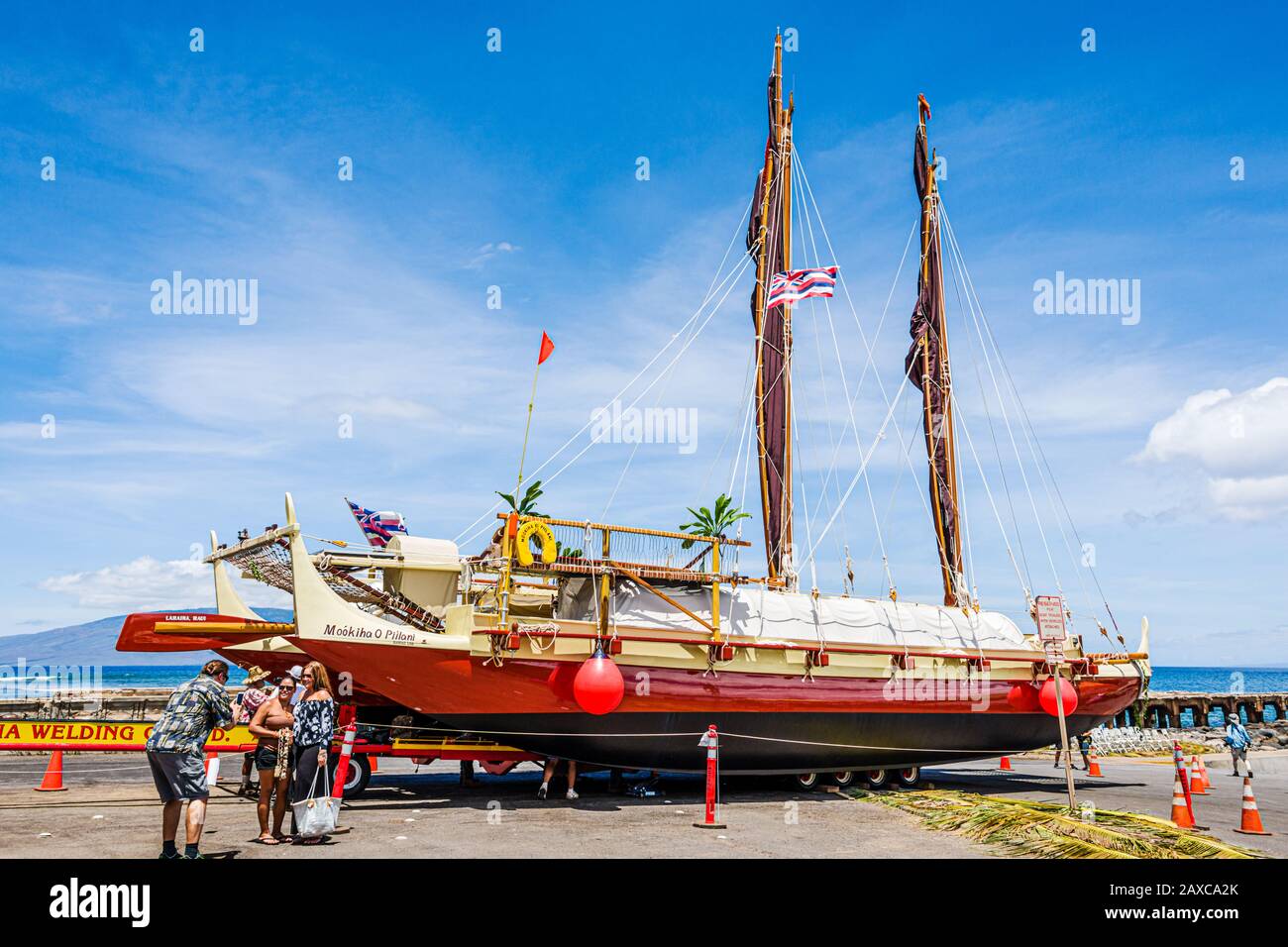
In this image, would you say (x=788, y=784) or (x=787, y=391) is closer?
(x=788, y=784)

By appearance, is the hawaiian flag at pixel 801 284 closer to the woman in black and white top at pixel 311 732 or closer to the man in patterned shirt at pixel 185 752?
the woman in black and white top at pixel 311 732

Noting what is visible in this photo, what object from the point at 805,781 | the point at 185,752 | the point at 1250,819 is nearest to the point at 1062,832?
the point at 1250,819

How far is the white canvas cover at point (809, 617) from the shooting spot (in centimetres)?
1728

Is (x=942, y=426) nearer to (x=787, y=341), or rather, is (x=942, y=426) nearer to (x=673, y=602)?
(x=787, y=341)

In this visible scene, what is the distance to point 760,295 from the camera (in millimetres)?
27156

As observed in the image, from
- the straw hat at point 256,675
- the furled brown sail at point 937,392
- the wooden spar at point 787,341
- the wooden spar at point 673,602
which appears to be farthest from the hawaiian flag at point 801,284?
the straw hat at point 256,675

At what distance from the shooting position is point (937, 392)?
2936 centimetres

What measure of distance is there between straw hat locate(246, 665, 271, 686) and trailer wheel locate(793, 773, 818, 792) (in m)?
11.1

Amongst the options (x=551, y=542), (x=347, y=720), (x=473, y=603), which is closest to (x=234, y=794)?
(x=347, y=720)

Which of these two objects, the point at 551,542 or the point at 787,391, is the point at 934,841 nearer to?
the point at 551,542

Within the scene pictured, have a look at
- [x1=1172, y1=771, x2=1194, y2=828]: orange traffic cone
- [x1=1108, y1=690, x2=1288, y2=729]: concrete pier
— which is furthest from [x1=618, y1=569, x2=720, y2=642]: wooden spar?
[x1=1108, y1=690, x2=1288, y2=729]: concrete pier

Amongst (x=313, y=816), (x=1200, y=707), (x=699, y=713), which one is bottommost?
(x=1200, y=707)

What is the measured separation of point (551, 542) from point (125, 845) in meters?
7.85

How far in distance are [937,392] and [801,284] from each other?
8.15 meters
